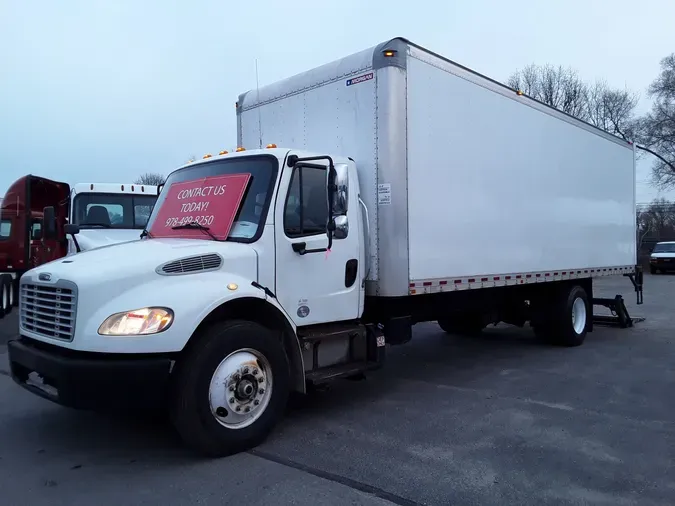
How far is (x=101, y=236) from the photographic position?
1124 centimetres

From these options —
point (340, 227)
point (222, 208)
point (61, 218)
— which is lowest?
point (340, 227)

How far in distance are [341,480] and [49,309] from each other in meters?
2.66

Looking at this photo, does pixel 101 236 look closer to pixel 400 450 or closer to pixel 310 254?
pixel 310 254

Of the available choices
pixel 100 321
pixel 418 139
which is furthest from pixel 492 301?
pixel 100 321

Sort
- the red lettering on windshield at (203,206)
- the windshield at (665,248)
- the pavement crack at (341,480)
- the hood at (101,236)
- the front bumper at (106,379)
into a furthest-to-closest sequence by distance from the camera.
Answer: the windshield at (665,248)
the hood at (101,236)
the red lettering on windshield at (203,206)
the front bumper at (106,379)
the pavement crack at (341,480)

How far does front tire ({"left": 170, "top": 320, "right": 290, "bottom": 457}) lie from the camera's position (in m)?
4.43

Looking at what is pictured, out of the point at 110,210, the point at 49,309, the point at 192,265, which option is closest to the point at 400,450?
the point at 192,265

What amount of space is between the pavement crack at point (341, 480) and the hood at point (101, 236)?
701 centimetres

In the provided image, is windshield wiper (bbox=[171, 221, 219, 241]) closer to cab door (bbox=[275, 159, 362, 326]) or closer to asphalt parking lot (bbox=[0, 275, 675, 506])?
cab door (bbox=[275, 159, 362, 326])

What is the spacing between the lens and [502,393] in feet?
22.5

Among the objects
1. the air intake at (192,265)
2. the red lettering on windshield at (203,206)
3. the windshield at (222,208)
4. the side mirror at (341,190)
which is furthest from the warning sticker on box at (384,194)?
the air intake at (192,265)

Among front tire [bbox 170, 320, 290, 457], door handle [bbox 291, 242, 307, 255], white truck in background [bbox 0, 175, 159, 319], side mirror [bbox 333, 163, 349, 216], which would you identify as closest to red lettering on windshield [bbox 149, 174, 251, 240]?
door handle [bbox 291, 242, 307, 255]

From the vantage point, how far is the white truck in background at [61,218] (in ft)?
38.0

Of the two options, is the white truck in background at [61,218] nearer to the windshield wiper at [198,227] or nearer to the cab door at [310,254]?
the windshield wiper at [198,227]
